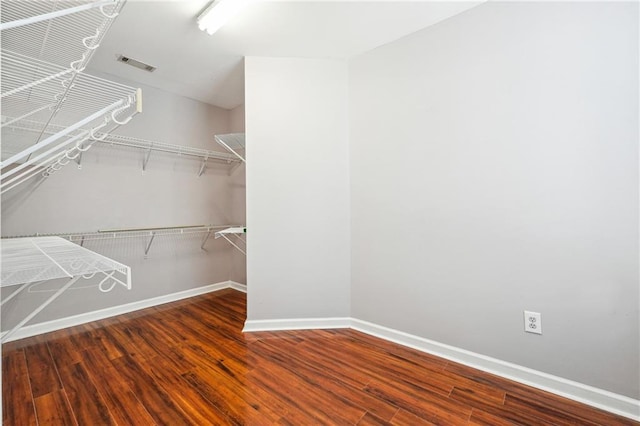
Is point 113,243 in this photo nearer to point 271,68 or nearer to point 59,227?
point 59,227

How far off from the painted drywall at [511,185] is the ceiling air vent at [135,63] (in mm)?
1938

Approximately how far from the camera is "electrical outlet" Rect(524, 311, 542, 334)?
1.67m

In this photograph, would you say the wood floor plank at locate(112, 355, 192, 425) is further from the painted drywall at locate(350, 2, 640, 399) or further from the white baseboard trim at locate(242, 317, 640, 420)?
the painted drywall at locate(350, 2, 640, 399)

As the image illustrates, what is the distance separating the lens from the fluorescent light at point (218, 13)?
1.84 meters

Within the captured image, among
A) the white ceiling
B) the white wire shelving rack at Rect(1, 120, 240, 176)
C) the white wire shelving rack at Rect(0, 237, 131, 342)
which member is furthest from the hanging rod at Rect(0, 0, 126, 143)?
the white wire shelving rack at Rect(1, 120, 240, 176)

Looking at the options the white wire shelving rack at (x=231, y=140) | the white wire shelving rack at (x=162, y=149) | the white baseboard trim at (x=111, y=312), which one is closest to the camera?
the white baseboard trim at (x=111, y=312)

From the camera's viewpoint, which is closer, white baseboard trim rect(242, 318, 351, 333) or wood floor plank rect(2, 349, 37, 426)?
wood floor plank rect(2, 349, 37, 426)

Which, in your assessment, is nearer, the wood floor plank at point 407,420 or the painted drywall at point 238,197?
the wood floor plank at point 407,420

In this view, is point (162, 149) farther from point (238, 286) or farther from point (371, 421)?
point (371, 421)

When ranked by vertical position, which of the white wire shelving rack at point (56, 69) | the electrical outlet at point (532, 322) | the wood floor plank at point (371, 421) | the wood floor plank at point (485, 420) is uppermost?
the white wire shelving rack at point (56, 69)

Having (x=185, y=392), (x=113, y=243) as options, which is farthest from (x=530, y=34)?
(x=113, y=243)

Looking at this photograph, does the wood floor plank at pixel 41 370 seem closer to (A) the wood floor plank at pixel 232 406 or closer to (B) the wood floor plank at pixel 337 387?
(A) the wood floor plank at pixel 232 406

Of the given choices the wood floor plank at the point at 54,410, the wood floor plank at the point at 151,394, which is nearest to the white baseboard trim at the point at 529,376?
the wood floor plank at the point at 151,394

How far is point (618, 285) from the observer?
1.49 m
